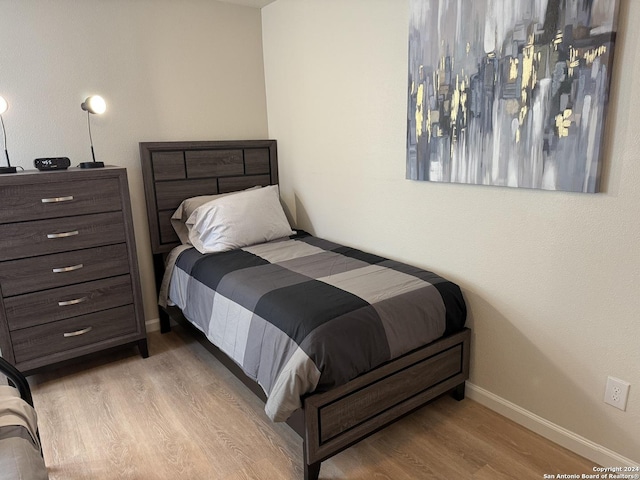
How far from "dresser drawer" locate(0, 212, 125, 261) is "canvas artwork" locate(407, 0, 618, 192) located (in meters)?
1.71

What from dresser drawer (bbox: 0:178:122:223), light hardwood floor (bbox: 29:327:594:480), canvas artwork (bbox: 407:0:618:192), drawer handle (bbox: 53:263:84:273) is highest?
canvas artwork (bbox: 407:0:618:192)

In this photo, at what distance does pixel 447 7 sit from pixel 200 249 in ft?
6.15

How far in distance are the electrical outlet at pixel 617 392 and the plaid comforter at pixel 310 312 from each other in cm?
64

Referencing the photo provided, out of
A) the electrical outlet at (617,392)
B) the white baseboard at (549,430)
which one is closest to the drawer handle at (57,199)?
Answer: the white baseboard at (549,430)

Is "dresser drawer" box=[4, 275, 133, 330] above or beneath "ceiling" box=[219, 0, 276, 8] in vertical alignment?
beneath

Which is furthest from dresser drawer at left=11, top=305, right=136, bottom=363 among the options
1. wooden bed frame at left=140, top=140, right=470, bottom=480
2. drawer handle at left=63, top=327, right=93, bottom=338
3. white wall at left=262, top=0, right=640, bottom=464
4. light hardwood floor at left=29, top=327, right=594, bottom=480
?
white wall at left=262, top=0, right=640, bottom=464

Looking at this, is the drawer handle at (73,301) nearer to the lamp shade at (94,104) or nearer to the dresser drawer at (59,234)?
the dresser drawer at (59,234)

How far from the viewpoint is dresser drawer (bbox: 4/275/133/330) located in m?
2.30

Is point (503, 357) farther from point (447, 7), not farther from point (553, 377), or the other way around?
point (447, 7)

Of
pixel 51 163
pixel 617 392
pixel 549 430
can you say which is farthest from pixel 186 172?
pixel 617 392

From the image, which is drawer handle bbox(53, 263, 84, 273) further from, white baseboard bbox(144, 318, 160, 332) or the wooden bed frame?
white baseboard bbox(144, 318, 160, 332)

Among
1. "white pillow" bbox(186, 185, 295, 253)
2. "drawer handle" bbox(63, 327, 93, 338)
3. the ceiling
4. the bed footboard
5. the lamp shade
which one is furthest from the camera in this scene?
the ceiling

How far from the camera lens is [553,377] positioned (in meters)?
1.90

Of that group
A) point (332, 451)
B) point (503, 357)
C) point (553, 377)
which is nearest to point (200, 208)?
point (332, 451)
